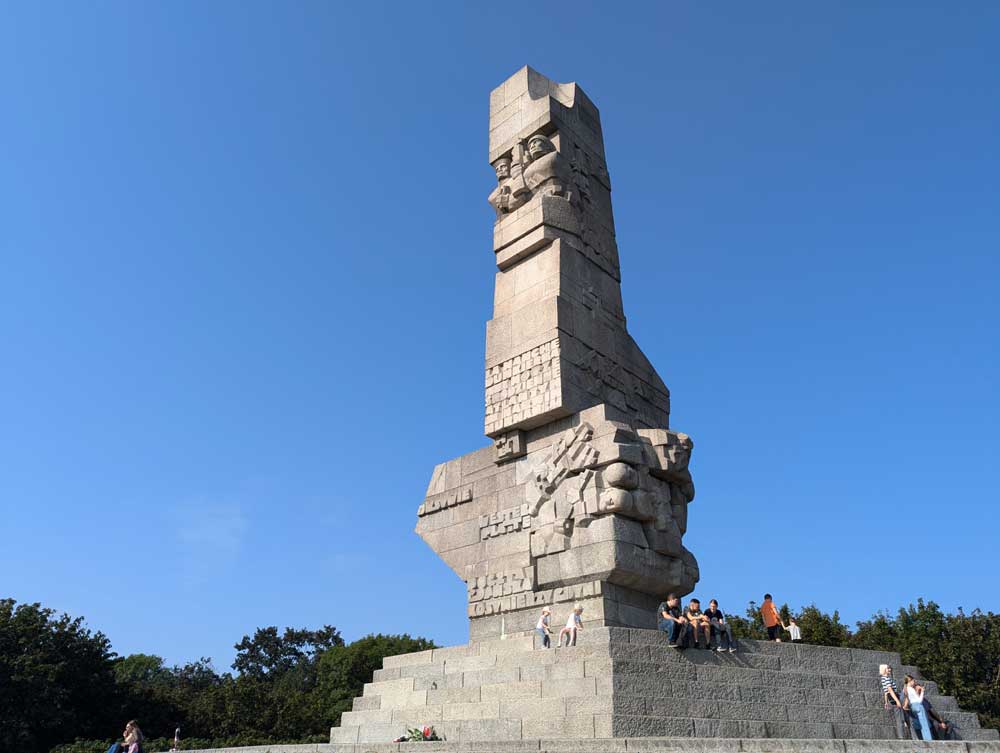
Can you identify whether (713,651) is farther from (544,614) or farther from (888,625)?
(888,625)

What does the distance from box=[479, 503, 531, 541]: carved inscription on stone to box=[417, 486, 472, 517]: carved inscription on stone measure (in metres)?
0.65

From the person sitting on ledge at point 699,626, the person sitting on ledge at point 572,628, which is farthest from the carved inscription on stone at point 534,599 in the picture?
the person sitting on ledge at point 699,626

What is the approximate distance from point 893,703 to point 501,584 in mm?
5902

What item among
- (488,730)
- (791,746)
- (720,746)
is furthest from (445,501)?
(791,746)

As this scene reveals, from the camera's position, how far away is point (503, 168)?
1684 cm

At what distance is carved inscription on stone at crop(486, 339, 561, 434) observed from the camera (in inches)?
546

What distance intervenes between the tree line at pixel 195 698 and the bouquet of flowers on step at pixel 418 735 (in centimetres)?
1332

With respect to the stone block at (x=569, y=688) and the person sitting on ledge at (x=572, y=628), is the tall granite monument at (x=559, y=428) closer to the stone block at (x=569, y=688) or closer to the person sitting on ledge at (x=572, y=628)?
the person sitting on ledge at (x=572, y=628)

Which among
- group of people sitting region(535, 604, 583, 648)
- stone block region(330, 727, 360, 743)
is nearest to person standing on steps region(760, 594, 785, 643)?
group of people sitting region(535, 604, 583, 648)

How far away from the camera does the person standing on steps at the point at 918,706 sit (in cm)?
1030

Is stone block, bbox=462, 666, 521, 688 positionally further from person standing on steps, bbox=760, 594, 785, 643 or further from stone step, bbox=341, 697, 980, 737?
person standing on steps, bbox=760, 594, 785, 643

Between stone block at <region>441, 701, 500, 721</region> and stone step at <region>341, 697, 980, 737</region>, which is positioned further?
stone block at <region>441, 701, 500, 721</region>

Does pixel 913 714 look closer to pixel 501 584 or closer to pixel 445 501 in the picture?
pixel 501 584

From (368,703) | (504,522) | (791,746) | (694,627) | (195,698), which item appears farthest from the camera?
(195,698)
